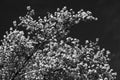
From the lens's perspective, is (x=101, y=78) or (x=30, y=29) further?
(x=30, y=29)

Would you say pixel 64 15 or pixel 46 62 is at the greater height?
pixel 64 15

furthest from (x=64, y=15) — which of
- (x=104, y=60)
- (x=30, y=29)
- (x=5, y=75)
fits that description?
(x=5, y=75)

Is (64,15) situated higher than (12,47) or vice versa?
(64,15)

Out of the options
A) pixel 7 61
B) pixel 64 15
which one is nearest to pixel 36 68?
pixel 7 61

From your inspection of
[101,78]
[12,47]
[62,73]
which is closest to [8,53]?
[12,47]

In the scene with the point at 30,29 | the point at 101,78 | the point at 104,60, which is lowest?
the point at 101,78

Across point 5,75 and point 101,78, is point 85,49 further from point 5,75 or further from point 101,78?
point 5,75

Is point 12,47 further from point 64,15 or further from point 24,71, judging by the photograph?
point 64,15

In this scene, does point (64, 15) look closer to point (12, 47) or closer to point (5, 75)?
point (12, 47)
